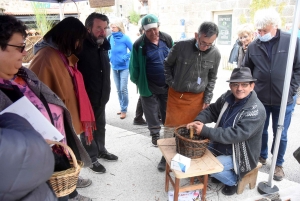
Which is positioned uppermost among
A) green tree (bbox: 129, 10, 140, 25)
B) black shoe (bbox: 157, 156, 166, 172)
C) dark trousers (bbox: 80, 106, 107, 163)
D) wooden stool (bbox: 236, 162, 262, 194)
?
green tree (bbox: 129, 10, 140, 25)

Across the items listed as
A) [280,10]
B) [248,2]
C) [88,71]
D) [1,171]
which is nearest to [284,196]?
[88,71]

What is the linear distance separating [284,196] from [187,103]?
131 centimetres

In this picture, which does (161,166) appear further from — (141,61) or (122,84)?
(122,84)

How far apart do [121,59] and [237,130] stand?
295 centimetres

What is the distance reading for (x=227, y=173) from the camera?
2303 millimetres

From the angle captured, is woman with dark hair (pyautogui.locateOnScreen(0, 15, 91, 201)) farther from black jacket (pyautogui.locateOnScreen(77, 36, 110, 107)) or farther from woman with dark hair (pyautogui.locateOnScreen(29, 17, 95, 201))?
black jacket (pyautogui.locateOnScreen(77, 36, 110, 107))

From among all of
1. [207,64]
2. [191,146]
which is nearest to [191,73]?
[207,64]

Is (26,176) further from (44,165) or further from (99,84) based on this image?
A: (99,84)

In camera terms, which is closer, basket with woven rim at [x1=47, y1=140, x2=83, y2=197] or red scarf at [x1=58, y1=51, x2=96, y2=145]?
basket with woven rim at [x1=47, y1=140, x2=83, y2=197]

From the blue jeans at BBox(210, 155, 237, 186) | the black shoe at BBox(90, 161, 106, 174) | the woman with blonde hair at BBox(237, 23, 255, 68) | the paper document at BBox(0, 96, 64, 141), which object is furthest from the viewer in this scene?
the woman with blonde hair at BBox(237, 23, 255, 68)

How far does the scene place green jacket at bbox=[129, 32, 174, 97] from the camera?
315 cm

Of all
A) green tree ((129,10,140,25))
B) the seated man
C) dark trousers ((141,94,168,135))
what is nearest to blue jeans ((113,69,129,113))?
dark trousers ((141,94,168,135))

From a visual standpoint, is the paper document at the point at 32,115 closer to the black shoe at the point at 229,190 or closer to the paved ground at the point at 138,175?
the paved ground at the point at 138,175

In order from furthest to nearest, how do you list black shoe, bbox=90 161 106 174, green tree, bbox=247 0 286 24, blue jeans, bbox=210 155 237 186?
green tree, bbox=247 0 286 24 < black shoe, bbox=90 161 106 174 < blue jeans, bbox=210 155 237 186
